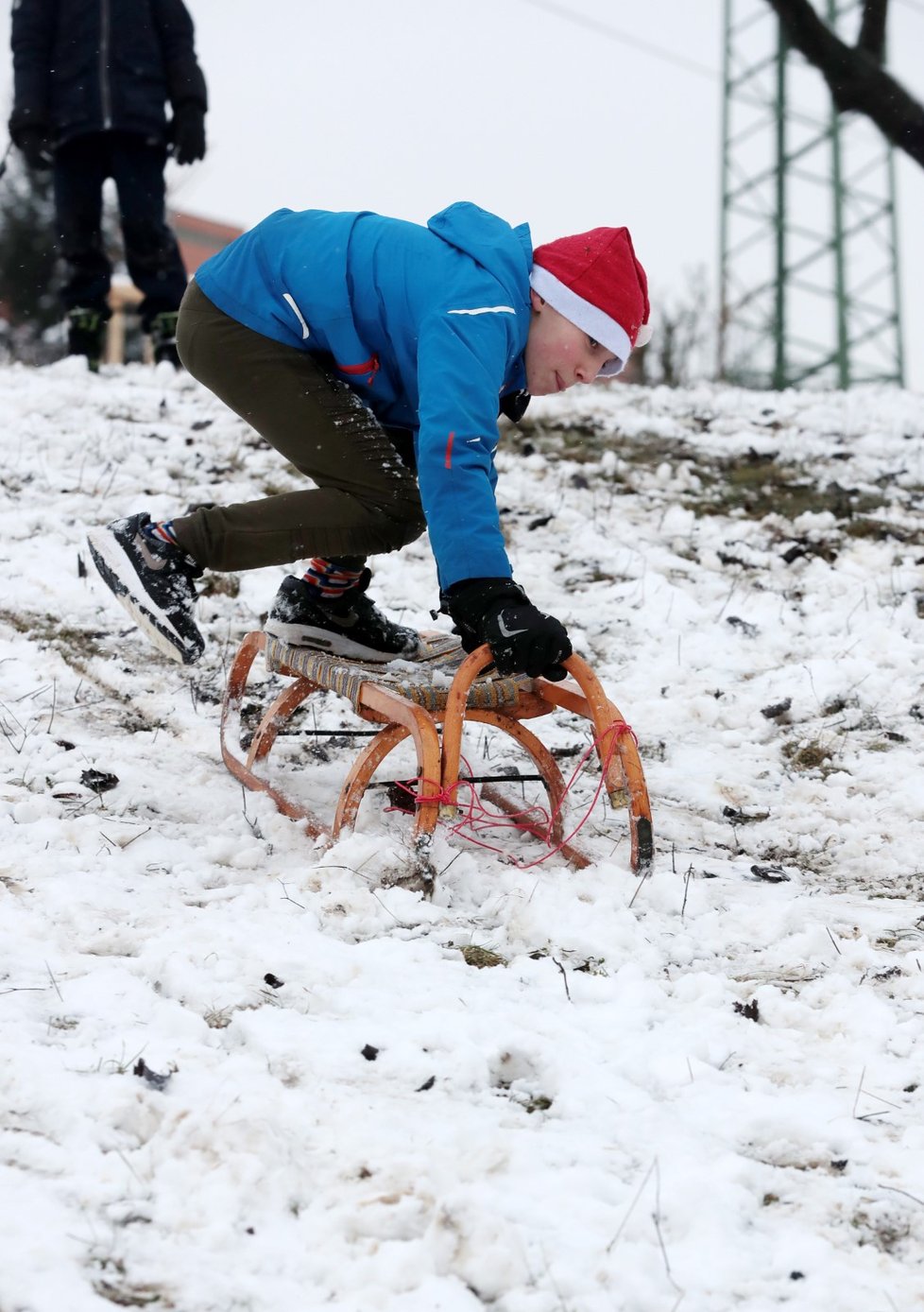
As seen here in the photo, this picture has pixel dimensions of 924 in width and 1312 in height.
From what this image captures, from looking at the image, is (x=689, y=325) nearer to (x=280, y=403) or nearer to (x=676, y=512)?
(x=676, y=512)

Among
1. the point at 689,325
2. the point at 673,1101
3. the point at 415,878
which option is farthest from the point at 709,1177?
the point at 689,325

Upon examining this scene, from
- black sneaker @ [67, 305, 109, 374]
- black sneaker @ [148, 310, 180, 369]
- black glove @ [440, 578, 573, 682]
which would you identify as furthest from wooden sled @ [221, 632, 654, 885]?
black sneaker @ [67, 305, 109, 374]

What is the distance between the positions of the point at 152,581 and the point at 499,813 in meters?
1.14

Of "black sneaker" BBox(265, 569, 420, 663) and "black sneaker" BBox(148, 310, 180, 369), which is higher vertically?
"black sneaker" BBox(148, 310, 180, 369)

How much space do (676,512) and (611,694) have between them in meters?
1.95

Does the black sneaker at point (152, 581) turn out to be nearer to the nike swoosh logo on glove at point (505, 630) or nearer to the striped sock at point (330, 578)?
the striped sock at point (330, 578)

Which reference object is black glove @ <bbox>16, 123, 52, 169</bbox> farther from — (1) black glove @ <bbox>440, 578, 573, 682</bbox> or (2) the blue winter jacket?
(1) black glove @ <bbox>440, 578, 573, 682</bbox>

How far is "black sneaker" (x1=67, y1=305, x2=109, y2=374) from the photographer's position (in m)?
6.99

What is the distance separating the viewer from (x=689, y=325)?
24.3 metres

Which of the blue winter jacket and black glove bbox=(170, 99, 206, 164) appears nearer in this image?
the blue winter jacket

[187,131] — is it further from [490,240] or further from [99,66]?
[490,240]

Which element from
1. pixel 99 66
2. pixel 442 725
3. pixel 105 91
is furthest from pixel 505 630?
pixel 99 66

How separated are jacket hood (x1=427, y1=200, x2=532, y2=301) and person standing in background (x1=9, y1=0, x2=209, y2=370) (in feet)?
14.4

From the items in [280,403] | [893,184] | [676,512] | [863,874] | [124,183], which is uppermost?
[893,184]
